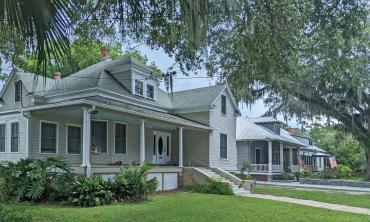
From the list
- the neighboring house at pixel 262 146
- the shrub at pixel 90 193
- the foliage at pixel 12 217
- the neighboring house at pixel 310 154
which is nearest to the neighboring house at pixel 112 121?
the shrub at pixel 90 193

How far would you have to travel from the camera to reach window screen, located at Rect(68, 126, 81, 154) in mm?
19391

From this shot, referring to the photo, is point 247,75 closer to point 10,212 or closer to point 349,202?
point 10,212

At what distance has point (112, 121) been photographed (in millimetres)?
20734

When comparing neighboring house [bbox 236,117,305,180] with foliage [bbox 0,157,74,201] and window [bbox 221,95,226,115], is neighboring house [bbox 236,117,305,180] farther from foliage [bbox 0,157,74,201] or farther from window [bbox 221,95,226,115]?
foliage [bbox 0,157,74,201]

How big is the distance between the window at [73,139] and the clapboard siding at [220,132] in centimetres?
757

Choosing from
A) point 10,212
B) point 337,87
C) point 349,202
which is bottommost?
point 349,202

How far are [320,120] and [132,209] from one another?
23942mm

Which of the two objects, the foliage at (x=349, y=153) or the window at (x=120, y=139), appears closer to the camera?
the window at (x=120, y=139)

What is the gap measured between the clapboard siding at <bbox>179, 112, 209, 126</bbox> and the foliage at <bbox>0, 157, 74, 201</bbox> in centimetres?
1090

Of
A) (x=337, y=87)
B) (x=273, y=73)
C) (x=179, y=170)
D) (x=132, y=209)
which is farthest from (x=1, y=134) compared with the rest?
(x=337, y=87)

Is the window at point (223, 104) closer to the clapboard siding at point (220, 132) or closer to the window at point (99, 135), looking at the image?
the clapboard siding at point (220, 132)

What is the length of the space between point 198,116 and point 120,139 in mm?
5271

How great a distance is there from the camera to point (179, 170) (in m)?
20.8

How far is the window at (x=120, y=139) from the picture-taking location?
68.9ft
